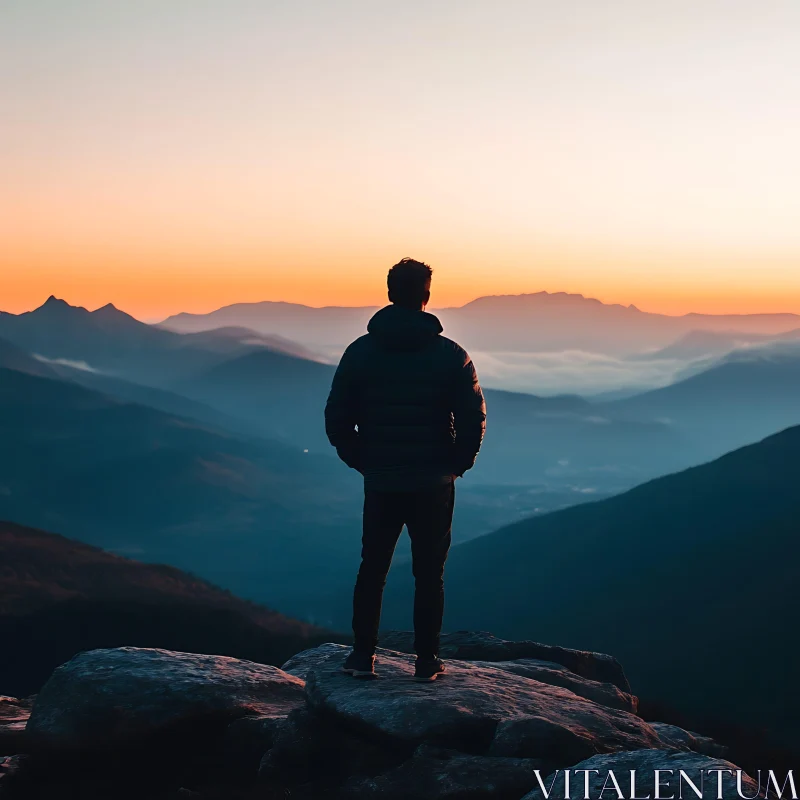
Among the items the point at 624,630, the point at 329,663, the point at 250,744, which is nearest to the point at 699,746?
the point at 329,663

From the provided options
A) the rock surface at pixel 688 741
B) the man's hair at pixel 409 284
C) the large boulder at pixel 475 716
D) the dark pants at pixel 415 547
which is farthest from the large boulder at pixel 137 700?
the man's hair at pixel 409 284

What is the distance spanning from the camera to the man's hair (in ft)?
28.7

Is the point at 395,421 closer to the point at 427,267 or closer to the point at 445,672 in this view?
the point at 427,267

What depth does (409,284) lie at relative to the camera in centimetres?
877

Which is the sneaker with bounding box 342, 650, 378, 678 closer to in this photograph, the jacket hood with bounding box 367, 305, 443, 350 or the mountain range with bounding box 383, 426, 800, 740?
the jacket hood with bounding box 367, 305, 443, 350

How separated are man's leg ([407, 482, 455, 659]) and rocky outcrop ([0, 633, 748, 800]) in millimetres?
736

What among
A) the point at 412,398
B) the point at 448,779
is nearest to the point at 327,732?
the point at 448,779

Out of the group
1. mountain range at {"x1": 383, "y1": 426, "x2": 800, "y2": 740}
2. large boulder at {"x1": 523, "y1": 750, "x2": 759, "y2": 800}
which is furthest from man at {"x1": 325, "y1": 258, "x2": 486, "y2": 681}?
mountain range at {"x1": 383, "y1": 426, "x2": 800, "y2": 740}

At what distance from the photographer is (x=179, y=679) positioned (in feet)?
32.9

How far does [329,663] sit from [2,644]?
111 metres

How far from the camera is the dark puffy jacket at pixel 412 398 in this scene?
8586 millimetres

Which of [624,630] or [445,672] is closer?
[445,672]

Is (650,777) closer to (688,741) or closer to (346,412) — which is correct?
(346,412)

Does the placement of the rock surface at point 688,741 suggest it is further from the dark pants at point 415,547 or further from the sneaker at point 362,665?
the sneaker at point 362,665
